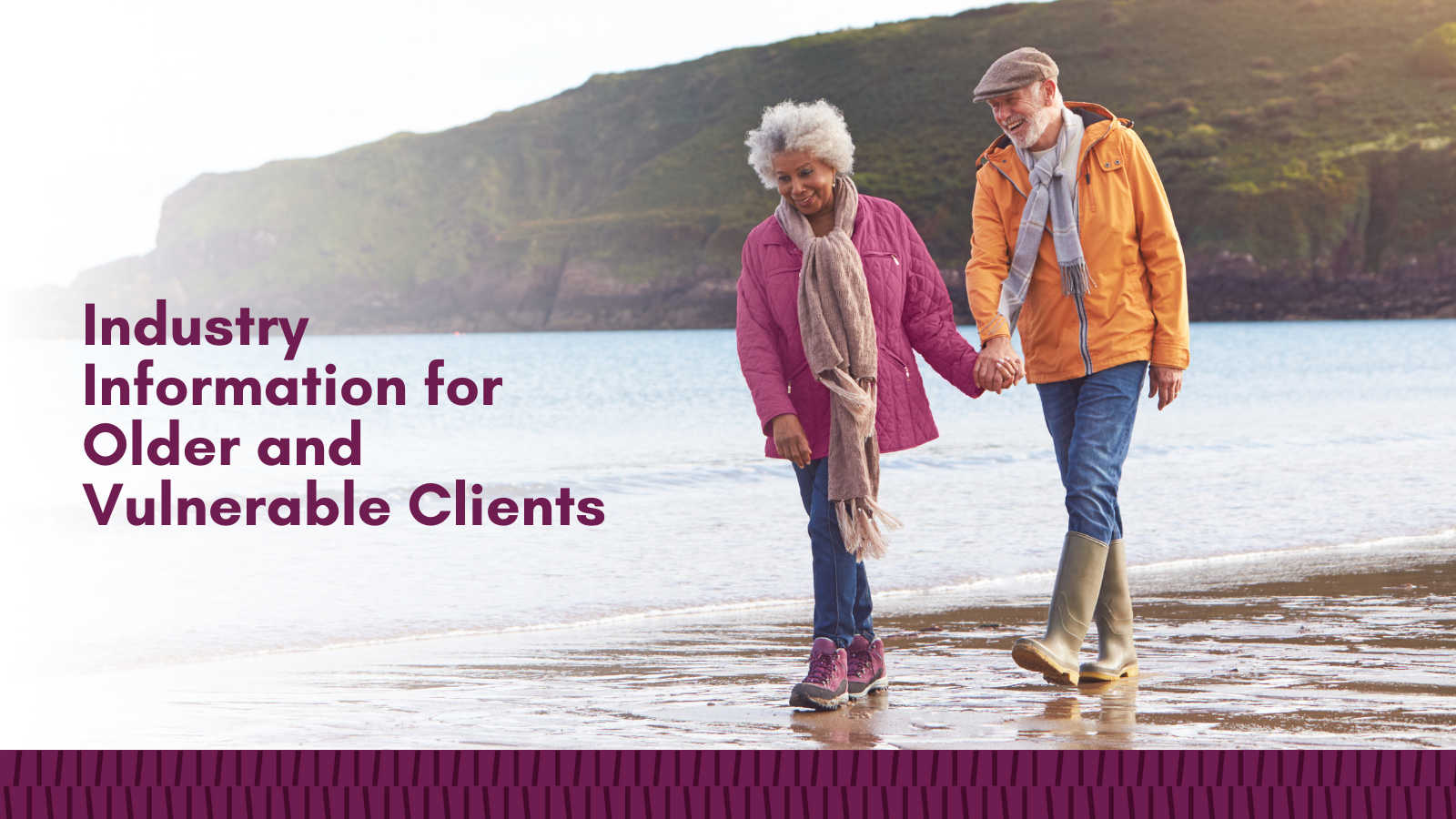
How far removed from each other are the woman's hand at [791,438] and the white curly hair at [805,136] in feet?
2.14

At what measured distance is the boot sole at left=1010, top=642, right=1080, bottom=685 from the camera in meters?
3.90

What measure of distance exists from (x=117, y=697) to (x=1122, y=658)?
349 centimetres

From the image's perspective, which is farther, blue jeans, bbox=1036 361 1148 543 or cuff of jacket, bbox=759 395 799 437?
blue jeans, bbox=1036 361 1148 543

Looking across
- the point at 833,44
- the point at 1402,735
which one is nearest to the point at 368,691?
the point at 1402,735

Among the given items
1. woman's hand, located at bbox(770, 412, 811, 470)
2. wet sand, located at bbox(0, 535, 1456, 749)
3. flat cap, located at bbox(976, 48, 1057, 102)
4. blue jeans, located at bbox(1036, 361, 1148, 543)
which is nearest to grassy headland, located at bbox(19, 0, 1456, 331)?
wet sand, located at bbox(0, 535, 1456, 749)

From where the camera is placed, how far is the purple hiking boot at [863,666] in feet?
13.5

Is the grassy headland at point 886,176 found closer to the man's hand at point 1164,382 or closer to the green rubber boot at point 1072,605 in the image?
the man's hand at point 1164,382

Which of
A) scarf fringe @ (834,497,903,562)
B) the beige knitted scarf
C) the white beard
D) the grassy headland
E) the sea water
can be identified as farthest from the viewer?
the grassy headland

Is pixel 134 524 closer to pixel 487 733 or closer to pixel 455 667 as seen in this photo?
pixel 455 667

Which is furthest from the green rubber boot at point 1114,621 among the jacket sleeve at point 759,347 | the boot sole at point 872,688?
the jacket sleeve at point 759,347

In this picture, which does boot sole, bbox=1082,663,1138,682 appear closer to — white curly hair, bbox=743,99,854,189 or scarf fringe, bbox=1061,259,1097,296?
scarf fringe, bbox=1061,259,1097,296

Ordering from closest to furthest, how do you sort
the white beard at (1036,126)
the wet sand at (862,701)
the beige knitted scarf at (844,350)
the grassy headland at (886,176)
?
the wet sand at (862,701)
the beige knitted scarf at (844,350)
the white beard at (1036,126)
the grassy headland at (886,176)

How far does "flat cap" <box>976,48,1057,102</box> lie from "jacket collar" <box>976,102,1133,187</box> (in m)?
0.13

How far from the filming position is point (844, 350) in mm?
3812
